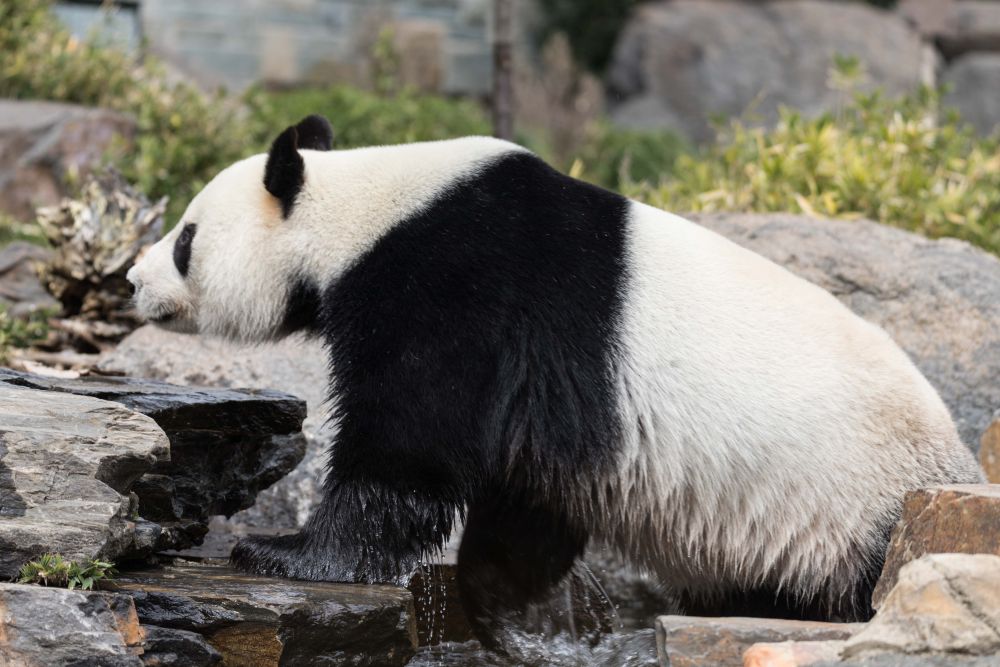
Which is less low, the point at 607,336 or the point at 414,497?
the point at 607,336

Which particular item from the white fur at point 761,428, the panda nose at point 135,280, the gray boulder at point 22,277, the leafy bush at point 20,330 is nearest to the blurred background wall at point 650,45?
the gray boulder at point 22,277

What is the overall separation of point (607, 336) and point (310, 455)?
189cm

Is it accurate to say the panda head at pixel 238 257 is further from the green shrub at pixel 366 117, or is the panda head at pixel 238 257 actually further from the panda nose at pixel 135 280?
the green shrub at pixel 366 117

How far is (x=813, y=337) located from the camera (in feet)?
11.4

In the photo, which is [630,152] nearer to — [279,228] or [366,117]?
[366,117]

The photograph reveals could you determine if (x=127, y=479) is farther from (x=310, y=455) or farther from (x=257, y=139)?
(x=257, y=139)

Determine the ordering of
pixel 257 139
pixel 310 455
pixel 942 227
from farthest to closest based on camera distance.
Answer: pixel 257 139 < pixel 942 227 < pixel 310 455

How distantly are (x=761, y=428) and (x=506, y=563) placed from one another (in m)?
1.07

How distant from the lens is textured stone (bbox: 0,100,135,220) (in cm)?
808

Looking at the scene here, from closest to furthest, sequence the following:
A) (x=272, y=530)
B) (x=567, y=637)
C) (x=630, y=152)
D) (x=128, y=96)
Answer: (x=567, y=637), (x=272, y=530), (x=128, y=96), (x=630, y=152)

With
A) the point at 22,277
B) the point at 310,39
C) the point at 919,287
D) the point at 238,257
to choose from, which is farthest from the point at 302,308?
the point at 310,39

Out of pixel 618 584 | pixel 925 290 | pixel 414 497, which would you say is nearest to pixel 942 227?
pixel 925 290

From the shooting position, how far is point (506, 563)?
4.01 meters

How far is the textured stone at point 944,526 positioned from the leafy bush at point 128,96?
591cm
